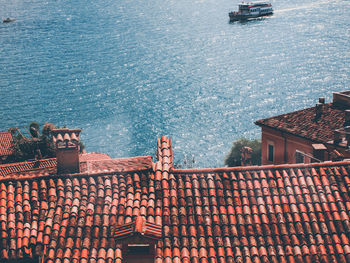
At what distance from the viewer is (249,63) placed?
370 ft

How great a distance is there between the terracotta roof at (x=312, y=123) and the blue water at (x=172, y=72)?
3323 cm

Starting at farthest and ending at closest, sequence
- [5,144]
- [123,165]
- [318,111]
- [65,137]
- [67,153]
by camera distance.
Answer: [5,144] < [318,111] < [123,165] < [65,137] < [67,153]

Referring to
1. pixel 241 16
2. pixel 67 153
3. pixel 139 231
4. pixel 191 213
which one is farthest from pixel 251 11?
pixel 139 231

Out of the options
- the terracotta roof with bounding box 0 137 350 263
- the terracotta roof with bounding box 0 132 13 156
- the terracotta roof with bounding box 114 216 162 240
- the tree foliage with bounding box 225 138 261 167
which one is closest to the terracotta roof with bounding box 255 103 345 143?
the terracotta roof with bounding box 0 137 350 263

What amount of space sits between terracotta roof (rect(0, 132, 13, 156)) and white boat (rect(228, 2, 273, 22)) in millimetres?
93767

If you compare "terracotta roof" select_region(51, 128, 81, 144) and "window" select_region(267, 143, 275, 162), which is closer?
"terracotta roof" select_region(51, 128, 81, 144)

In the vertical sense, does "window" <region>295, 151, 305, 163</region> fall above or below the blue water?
below

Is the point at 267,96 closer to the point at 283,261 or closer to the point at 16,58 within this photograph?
the point at 16,58

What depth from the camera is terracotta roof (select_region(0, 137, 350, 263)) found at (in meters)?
12.7

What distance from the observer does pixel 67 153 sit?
1538cm

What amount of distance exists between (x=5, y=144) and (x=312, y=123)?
4070 cm

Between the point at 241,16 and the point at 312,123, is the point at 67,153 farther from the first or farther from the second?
the point at 241,16

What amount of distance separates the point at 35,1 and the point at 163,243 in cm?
19792

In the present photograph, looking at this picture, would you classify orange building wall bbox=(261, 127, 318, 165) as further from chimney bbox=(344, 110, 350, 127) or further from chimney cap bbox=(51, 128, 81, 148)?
chimney cap bbox=(51, 128, 81, 148)
